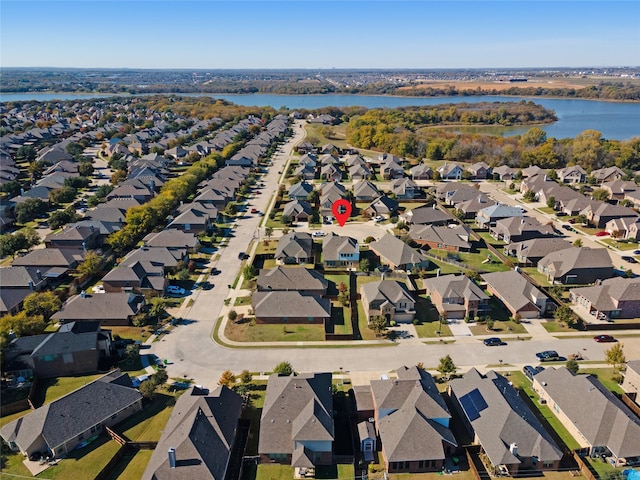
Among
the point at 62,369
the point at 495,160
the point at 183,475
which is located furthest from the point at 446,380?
the point at 495,160

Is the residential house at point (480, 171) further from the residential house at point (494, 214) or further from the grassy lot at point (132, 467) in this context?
the grassy lot at point (132, 467)

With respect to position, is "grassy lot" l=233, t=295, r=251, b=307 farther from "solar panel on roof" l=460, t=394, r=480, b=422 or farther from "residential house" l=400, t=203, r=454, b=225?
"residential house" l=400, t=203, r=454, b=225

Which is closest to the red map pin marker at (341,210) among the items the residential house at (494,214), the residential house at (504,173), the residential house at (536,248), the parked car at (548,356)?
the residential house at (494,214)

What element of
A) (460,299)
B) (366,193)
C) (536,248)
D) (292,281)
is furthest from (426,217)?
(292,281)

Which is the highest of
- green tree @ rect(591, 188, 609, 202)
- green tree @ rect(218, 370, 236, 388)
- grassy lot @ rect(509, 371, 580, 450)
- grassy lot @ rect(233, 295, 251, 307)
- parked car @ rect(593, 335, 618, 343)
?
green tree @ rect(591, 188, 609, 202)

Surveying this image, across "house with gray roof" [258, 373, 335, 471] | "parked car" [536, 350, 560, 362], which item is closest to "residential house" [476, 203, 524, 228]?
"parked car" [536, 350, 560, 362]

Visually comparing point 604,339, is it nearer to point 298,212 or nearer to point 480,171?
point 298,212
